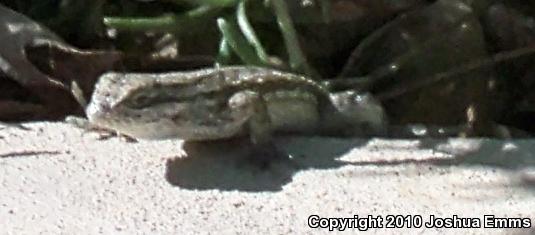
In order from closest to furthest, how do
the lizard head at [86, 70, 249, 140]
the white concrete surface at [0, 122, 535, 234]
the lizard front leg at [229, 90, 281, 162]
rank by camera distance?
1. the white concrete surface at [0, 122, 535, 234]
2. the lizard head at [86, 70, 249, 140]
3. the lizard front leg at [229, 90, 281, 162]

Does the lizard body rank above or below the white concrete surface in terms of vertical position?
above

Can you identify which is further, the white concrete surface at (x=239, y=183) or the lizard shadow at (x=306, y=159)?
the lizard shadow at (x=306, y=159)

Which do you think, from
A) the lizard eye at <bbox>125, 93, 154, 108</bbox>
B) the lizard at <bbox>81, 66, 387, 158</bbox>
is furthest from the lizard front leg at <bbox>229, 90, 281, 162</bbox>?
the lizard eye at <bbox>125, 93, 154, 108</bbox>

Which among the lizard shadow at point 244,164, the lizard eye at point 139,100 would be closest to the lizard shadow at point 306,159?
the lizard shadow at point 244,164

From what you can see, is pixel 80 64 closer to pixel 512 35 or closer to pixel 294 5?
pixel 294 5

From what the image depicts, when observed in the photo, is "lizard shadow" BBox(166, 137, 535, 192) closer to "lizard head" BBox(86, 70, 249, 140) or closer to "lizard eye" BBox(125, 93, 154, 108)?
"lizard head" BBox(86, 70, 249, 140)

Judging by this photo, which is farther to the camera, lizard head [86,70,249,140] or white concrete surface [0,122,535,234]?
lizard head [86,70,249,140]

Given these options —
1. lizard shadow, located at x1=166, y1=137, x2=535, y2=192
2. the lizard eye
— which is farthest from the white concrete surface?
the lizard eye

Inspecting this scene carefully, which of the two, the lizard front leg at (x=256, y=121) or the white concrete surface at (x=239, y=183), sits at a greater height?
the lizard front leg at (x=256, y=121)

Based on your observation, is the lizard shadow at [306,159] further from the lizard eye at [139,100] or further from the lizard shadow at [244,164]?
the lizard eye at [139,100]

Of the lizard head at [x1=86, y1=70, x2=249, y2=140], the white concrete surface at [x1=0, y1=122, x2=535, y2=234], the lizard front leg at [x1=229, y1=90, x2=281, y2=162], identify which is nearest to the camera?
the white concrete surface at [x1=0, y1=122, x2=535, y2=234]
